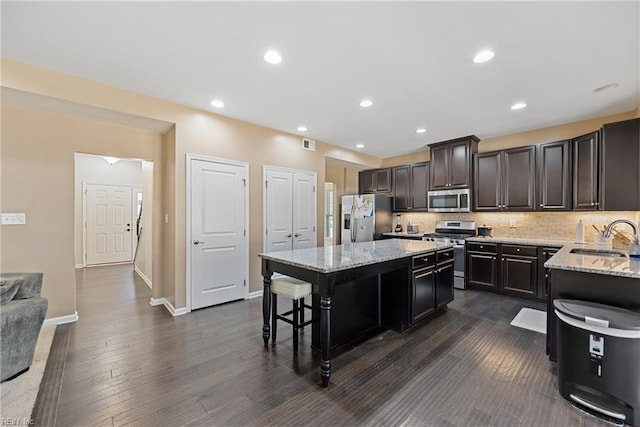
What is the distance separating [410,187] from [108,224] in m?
7.53

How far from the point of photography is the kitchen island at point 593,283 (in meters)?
2.01

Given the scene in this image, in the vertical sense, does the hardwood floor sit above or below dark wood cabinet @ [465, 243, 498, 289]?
below

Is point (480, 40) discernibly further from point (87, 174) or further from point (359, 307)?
point (87, 174)

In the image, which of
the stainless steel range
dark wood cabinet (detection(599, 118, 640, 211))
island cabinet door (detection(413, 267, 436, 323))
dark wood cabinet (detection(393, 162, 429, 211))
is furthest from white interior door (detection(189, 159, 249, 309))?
dark wood cabinet (detection(599, 118, 640, 211))

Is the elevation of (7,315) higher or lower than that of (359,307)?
higher

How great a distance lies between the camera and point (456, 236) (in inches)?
197

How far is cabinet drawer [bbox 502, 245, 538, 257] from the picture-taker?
4.13m

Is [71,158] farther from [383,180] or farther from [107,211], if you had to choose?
[383,180]

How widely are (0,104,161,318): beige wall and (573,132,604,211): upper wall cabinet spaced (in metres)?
6.56

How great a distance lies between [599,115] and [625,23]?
2565mm

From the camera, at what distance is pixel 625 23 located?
2.03m

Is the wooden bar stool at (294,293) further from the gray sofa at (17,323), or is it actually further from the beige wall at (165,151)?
the gray sofa at (17,323)

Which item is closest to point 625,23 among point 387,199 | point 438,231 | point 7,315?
point 438,231

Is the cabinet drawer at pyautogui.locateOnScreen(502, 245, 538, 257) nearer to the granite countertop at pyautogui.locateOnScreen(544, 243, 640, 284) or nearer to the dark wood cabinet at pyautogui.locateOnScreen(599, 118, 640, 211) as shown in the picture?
Result: the dark wood cabinet at pyautogui.locateOnScreen(599, 118, 640, 211)
